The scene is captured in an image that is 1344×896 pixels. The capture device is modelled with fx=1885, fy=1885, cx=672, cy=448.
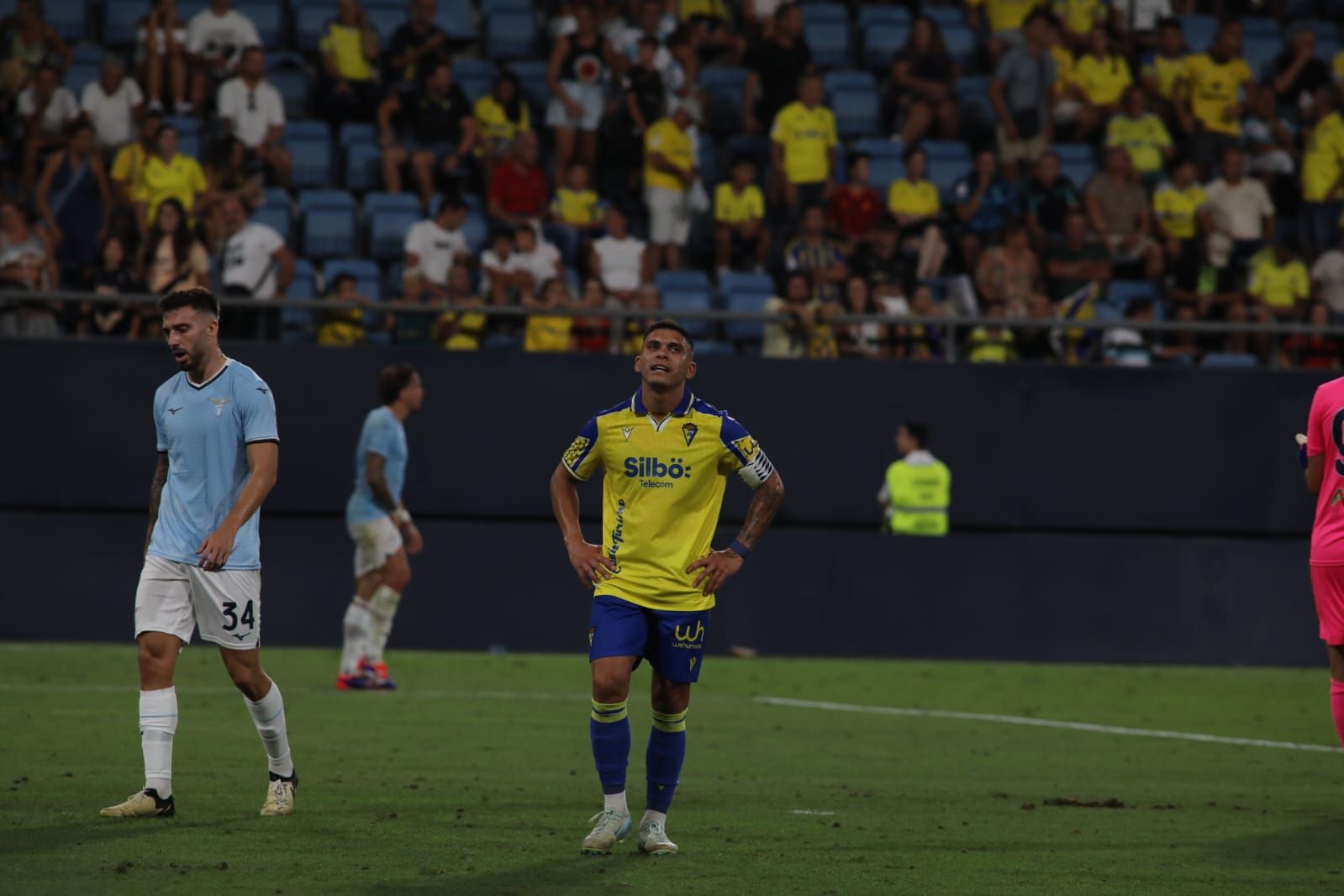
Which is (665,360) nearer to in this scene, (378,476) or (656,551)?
(656,551)

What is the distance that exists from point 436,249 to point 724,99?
15.1 ft

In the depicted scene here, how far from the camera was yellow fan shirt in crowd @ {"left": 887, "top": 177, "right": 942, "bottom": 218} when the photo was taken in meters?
20.5

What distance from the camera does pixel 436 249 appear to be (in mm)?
18797

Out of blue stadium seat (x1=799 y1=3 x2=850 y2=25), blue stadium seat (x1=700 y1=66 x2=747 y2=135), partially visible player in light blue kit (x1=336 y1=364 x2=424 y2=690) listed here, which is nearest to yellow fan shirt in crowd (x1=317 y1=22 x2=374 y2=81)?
blue stadium seat (x1=700 y1=66 x2=747 y2=135)

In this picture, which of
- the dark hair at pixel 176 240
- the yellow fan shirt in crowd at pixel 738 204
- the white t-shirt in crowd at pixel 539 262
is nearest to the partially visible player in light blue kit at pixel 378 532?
the dark hair at pixel 176 240

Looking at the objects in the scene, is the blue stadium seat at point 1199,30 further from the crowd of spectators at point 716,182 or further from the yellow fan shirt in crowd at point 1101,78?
the yellow fan shirt in crowd at point 1101,78

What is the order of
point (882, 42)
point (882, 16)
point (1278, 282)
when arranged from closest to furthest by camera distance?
point (1278, 282)
point (882, 42)
point (882, 16)

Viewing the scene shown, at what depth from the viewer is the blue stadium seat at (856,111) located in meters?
22.0

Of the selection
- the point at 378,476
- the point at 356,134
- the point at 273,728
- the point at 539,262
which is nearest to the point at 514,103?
the point at 356,134

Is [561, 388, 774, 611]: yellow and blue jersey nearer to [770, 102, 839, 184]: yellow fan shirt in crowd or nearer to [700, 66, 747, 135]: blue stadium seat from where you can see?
[770, 102, 839, 184]: yellow fan shirt in crowd

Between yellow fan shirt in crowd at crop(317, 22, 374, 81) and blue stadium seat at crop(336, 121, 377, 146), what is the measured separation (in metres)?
0.57

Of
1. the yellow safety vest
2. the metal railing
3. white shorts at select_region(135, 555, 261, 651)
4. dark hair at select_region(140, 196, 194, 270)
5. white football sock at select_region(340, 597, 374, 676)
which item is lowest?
white football sock at select_region(340, 597, 374, 676)

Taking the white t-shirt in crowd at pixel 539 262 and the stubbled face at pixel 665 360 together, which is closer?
the stubbled face at pixel 665 360

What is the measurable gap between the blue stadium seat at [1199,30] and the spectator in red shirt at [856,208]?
598 centimetres
